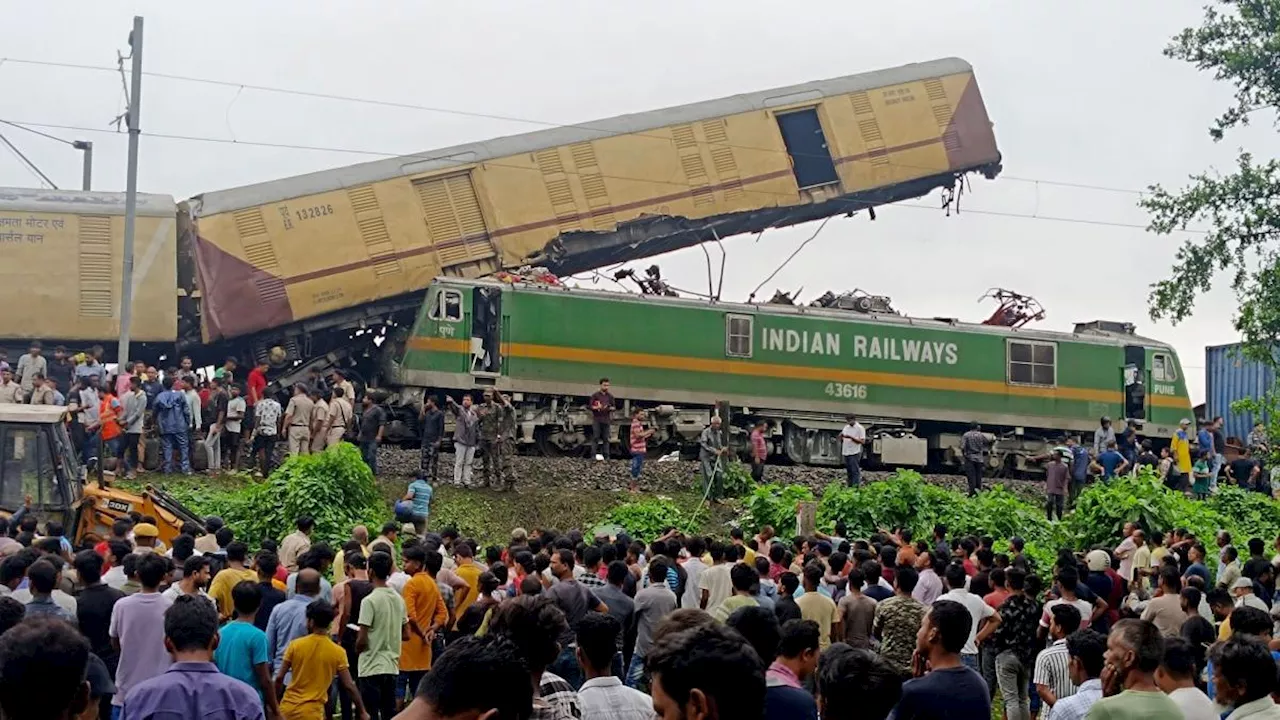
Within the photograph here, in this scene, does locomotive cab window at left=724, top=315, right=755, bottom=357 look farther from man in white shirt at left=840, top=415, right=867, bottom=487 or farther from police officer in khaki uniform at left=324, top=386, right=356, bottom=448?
police officer in khaki uniform at left=324, top=386, right=356, bottom=448

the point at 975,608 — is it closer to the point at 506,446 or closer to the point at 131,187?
the point at 506,446

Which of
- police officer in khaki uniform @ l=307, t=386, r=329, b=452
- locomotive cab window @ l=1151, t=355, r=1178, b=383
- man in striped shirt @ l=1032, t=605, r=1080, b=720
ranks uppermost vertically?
locomotive cab window @ l=1151, t=355, r=1178, b=383

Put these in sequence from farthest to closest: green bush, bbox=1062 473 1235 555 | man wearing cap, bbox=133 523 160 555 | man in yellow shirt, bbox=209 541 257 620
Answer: green bush, bbox=1062 473 1235 555 < man wearing cap, bbox=133 523 160 555 < man in yellow shirt, bbox=209 541 257 620

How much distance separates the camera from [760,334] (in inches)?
1028

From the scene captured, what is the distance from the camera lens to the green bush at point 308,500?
55.8ft

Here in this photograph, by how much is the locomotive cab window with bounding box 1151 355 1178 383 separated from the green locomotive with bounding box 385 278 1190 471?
0.10ft

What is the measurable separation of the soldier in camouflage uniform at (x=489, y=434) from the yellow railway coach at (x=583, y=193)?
3.90 meters

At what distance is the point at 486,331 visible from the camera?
23984 mm

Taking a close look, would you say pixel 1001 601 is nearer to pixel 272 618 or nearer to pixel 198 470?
pixel 272 618

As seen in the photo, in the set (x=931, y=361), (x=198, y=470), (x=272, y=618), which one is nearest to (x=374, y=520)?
(x=198, y=470)

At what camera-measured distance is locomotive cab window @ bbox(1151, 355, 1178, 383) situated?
29391 mm

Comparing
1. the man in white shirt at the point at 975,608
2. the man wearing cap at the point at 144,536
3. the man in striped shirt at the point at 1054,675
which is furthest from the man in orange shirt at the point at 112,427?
the man in striped shirt at the point at 1054,675

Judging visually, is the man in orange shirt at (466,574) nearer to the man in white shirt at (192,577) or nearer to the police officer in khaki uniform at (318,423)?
the man in white shirt at (192,577)

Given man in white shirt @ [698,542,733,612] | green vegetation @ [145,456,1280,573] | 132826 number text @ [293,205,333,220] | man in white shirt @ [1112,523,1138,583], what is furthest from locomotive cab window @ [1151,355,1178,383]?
man in white shirt @ [698,542,733,612]
